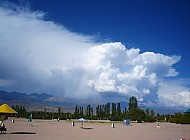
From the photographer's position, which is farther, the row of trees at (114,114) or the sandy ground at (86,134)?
the row of trees at (114,114)

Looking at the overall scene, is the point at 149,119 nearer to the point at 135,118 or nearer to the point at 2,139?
the point at 135,118

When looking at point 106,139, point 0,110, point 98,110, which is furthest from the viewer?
point 98,110

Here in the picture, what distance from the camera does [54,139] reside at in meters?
23.2

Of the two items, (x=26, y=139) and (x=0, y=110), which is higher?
(x=0, y=110)

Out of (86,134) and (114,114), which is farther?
(114,114)

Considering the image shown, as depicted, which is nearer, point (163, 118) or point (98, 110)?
point (163, 118)

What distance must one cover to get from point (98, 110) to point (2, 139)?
9796cm

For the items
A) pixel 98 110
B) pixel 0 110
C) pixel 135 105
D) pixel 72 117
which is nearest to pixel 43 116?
pixel 72 117

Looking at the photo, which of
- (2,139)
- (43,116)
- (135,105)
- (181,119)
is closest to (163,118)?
(135,105)

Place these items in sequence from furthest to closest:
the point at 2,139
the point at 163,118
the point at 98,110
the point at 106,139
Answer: the point at 98,110, the point at 163,118, the point at 106,139, the point at 2,139

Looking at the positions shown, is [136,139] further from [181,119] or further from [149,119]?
[149,119]

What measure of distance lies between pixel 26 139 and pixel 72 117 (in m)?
90.4

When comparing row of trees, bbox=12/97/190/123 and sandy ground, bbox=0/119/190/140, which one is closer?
sandy ground, bbox=0/119/190/140

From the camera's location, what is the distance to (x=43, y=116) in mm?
111000
